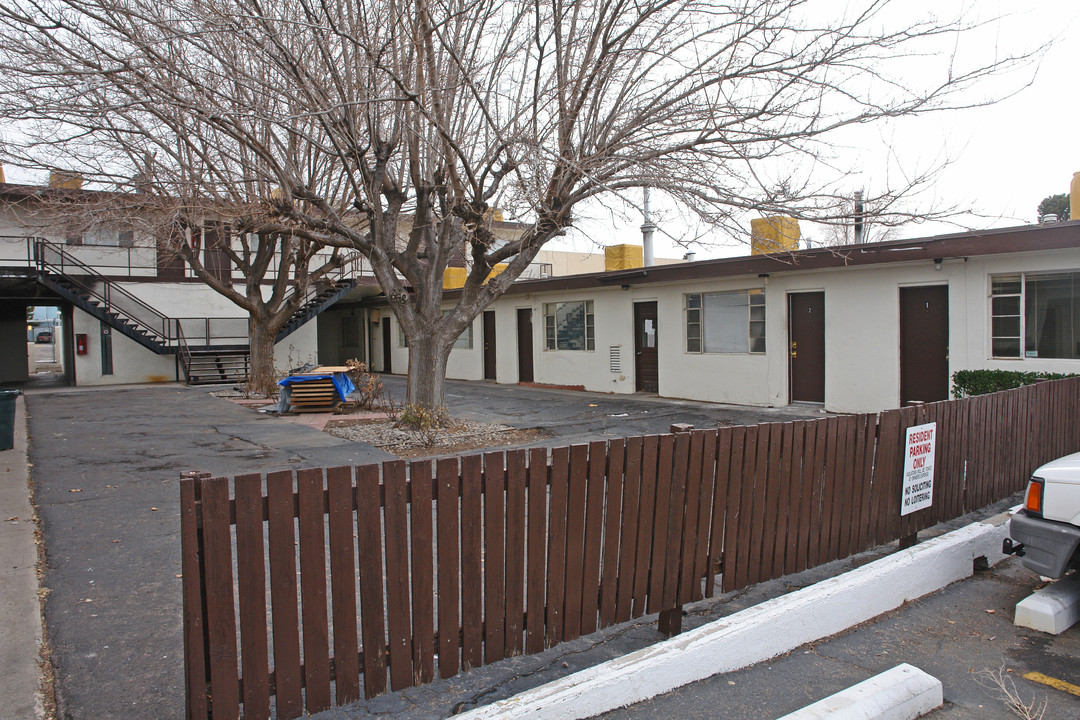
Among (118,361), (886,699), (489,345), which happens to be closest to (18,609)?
(886,699)

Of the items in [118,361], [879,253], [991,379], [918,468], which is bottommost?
[918,468]

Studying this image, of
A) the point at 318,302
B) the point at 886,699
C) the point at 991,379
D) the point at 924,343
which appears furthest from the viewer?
the point at 318,302

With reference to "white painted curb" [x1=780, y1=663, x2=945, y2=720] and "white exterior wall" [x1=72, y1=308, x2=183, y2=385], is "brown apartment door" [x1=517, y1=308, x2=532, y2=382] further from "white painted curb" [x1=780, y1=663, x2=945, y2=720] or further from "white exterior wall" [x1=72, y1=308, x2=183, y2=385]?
"white painted curb" [x1=780, y1=663, x2=945, y2=720]

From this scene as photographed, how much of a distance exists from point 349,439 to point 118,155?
822cm

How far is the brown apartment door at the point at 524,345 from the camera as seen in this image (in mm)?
21938

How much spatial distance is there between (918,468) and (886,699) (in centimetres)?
280

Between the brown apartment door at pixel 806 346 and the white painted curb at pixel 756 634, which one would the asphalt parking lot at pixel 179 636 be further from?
the brown apartment door at pixel 806 346

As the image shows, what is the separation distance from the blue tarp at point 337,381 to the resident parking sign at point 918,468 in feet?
41.2

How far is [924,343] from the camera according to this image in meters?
12.9

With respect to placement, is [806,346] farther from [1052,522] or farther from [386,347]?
[386,347]

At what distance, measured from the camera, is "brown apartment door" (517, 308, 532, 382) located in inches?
864

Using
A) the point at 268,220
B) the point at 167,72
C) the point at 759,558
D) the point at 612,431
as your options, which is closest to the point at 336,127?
the point at 167,72

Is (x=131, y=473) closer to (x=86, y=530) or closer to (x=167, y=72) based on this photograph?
(x=86, y=530)

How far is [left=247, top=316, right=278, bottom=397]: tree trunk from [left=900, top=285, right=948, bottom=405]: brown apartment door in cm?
1573
